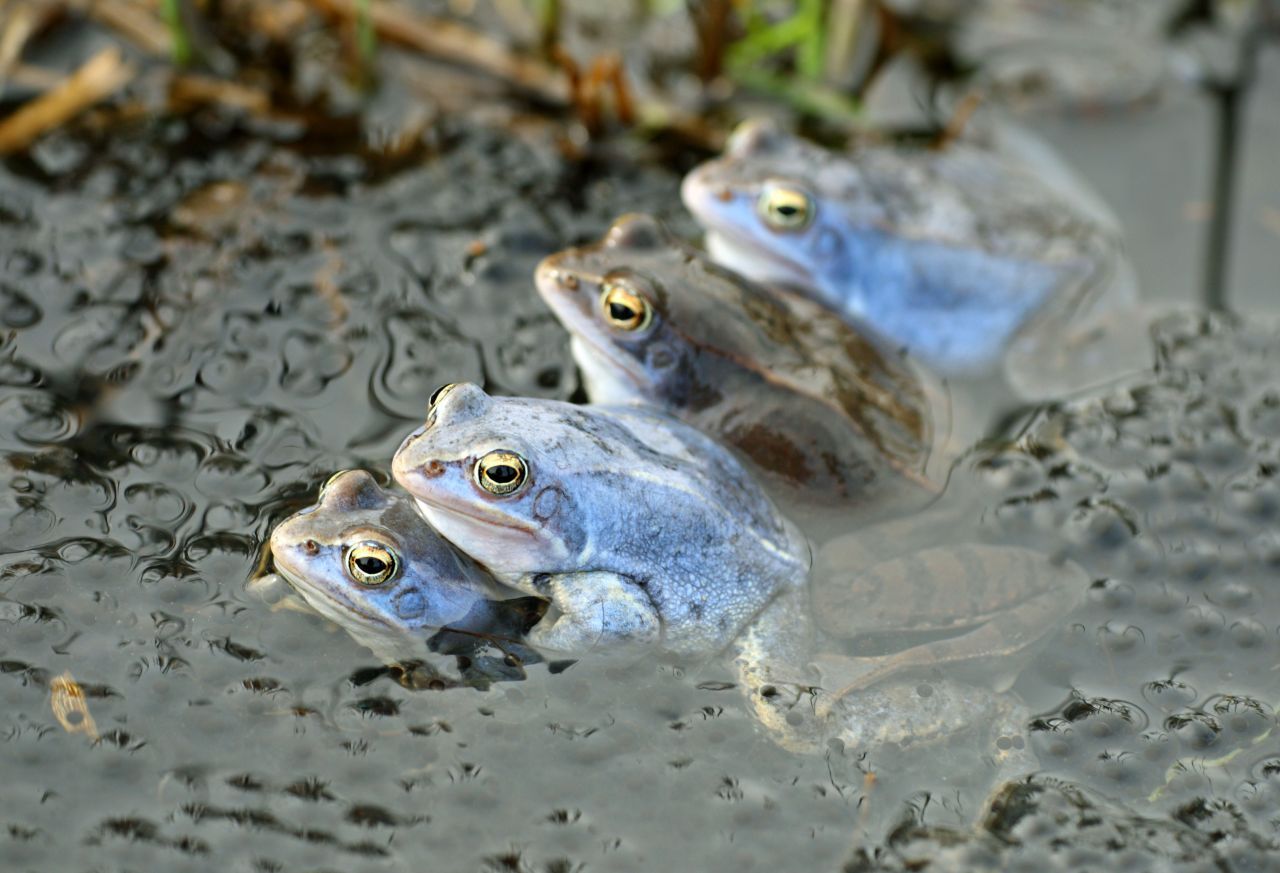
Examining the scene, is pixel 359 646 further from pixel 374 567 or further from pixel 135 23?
pixel 135 23

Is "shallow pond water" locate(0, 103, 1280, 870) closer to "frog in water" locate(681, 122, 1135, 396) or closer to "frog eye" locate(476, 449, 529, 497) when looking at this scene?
"frog in water" locate(681, 122, 1135, 396)

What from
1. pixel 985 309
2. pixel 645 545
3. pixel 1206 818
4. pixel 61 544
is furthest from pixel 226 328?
pixel 1206 818

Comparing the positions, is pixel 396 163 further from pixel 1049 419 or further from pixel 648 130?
pixel 1049 419

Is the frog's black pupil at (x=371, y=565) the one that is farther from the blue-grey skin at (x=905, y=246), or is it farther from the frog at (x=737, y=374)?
the blue-grey skin at (x=905, y=246)

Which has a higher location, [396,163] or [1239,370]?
[1239,370]

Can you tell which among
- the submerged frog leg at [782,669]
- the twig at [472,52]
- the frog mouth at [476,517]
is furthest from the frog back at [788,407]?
the twig at [472,52]

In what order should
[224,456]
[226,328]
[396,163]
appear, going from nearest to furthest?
1. [224,456]
2. [226,328]
3. [396,163]

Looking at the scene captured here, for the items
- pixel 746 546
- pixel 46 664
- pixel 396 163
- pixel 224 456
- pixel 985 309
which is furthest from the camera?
pixel 396 163
